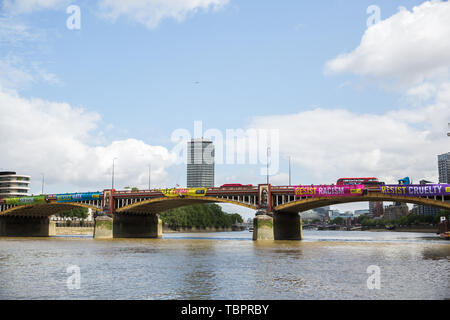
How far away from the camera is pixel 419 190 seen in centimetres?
7544

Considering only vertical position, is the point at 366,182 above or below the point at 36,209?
above

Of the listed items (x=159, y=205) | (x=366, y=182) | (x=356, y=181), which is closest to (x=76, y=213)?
(x=159, y=205)

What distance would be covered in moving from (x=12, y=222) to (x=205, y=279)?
113 metres

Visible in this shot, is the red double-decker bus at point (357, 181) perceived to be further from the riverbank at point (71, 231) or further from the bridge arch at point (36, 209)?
the riverbank at point (71, 231)

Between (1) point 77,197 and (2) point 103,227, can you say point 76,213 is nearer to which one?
(1) point 77,197

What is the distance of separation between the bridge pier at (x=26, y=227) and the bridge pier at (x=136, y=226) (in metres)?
36.6

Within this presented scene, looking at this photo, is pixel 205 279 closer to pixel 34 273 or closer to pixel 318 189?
pixel 34 273

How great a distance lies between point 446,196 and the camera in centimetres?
7788

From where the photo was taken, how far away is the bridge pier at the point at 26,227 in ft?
400

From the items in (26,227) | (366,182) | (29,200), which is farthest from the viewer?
(26,227)

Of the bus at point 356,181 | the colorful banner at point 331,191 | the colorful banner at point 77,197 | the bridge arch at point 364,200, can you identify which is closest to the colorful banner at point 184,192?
the bridge arch at point 364,200

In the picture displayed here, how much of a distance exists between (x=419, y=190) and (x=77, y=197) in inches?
2988

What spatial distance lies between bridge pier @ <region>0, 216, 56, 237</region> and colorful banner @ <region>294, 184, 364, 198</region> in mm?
82127

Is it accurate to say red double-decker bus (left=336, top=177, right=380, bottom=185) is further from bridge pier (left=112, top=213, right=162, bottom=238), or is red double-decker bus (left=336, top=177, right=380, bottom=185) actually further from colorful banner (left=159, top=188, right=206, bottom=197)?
bridge pier (left=112, top=213, right=162, bottom=238)
